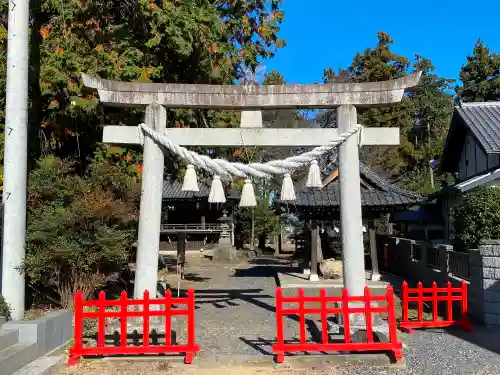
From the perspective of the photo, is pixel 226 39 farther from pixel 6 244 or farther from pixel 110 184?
pixel 6 244

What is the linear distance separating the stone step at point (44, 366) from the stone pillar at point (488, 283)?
7.65m

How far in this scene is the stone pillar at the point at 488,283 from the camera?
30.0 feet

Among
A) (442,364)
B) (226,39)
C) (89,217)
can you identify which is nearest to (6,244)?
(89,217)

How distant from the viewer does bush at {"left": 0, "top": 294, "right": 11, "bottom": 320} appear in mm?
7152

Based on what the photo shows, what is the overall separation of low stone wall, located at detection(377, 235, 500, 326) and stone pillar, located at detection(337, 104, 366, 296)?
311 cm

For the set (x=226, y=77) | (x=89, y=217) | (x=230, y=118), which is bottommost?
(x=89, y=217)

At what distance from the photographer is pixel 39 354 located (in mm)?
6805

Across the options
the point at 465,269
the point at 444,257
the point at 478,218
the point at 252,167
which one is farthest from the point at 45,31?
the point at 478,218

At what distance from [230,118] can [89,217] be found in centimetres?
561

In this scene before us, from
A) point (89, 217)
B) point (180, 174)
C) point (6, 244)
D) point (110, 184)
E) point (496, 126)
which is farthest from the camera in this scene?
point (496, 126)

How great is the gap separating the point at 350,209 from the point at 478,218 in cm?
604

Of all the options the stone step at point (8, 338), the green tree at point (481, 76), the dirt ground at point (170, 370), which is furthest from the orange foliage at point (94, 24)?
the green tree at point (481, 76)

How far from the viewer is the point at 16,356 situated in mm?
6102

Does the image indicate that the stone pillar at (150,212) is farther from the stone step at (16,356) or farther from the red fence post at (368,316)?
the red fence post at (368,316)
